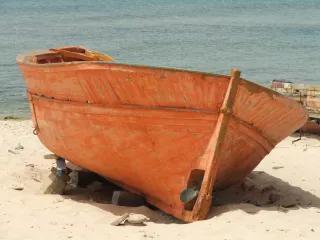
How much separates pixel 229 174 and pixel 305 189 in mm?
1502

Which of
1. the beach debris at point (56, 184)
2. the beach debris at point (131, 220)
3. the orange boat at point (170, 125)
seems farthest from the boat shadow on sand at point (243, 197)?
the beach debris at point (131, 220)

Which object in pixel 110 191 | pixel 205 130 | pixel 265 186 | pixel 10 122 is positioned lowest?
pixel 10 122

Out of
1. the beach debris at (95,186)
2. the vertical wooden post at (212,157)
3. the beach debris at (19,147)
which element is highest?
the vertical wooden post at (212,157)

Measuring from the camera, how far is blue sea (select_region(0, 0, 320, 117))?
24.9 m

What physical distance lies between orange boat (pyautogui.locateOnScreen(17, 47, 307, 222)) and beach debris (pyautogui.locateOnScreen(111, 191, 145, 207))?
112 millimetres

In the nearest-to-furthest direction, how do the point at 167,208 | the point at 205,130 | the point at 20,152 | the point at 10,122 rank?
the point at 205,130 < the point at 167,208 < the point at 20,152 < the point at 10,122

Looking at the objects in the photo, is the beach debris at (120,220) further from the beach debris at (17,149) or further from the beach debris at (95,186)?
the beach debris at (17,149)

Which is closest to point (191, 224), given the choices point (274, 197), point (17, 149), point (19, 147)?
point (274, 197)

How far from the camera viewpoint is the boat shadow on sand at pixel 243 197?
722 cm

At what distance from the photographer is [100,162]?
25.6ft

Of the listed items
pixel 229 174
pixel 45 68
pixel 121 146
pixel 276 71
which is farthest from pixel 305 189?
pixel 276 71

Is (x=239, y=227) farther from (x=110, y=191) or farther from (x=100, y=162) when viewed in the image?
(x=110, y=191)

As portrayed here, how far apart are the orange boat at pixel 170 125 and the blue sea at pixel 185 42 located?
10.8 m

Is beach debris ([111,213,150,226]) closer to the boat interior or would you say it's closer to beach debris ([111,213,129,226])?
beach debris ([111,213,129,226])
